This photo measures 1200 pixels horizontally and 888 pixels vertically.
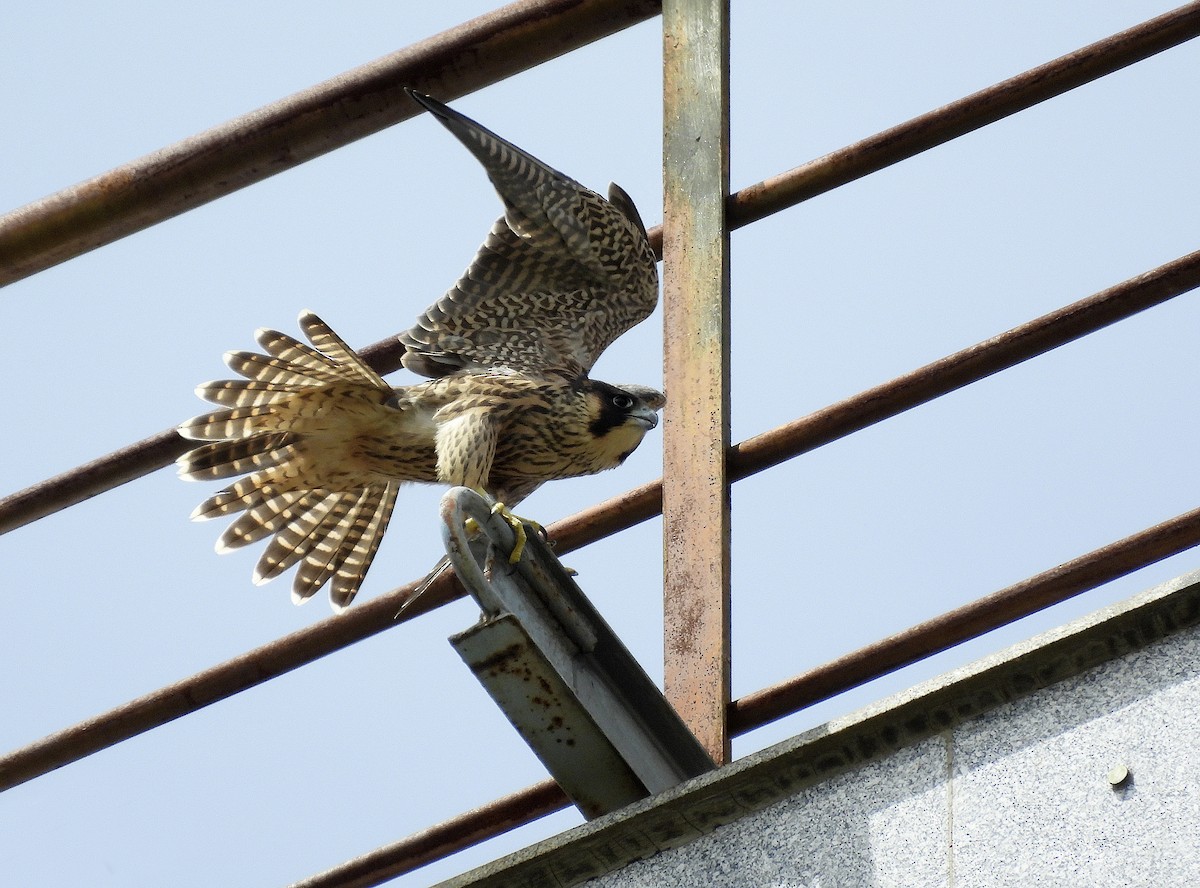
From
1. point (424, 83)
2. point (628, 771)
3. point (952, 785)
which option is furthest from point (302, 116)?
point (952, 785)

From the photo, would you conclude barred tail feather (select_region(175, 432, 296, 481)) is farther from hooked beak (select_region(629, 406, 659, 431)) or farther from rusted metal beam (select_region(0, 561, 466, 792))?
hooked beak (select_region(629, 406, 659, 431))

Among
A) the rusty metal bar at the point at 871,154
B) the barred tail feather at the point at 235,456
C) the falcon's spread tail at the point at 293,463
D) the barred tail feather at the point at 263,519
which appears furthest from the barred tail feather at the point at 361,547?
the rusty metal bar at the point at 871,154

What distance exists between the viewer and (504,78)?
3254mm

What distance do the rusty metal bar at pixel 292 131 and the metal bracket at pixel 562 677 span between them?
65 centimetres

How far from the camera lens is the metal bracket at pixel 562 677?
268 cm

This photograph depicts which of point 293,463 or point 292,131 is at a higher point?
point 292,131

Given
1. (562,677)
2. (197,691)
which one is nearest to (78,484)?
(197,691)

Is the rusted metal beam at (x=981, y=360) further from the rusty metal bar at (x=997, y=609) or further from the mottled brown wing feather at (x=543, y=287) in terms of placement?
the mottled brown wing feather at (x=543, y=287)

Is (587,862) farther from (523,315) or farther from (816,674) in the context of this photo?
(523,315)

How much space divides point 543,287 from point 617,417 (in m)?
0.43

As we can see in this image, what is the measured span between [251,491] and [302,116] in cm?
220

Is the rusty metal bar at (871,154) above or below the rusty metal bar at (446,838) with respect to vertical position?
above

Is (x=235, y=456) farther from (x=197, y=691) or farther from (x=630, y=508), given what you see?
(x=630, y=508)

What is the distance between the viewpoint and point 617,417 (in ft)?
15.5
